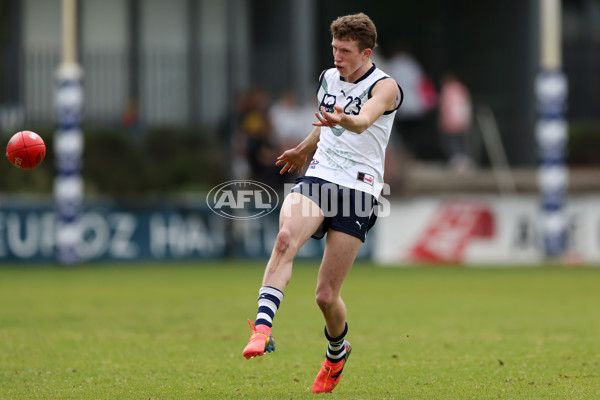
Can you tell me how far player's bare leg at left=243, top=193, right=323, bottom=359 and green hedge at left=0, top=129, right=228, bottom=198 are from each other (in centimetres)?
1633

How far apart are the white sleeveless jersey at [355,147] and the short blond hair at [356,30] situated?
27 cm

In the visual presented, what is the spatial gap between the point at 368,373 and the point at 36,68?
17934mm

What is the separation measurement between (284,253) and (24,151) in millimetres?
2386

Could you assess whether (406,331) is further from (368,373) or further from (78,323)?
(78,323)

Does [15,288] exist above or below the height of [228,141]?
below

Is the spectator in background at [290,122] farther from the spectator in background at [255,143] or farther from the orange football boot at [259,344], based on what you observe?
the orange football boot at [259,344]

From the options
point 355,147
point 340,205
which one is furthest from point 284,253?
point 355,147

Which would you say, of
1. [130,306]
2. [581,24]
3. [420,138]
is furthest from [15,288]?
[581,24]

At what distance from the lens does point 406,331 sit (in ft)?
35.1

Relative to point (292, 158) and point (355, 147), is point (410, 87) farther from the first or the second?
point (355, 147)

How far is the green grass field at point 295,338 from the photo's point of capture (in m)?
7.40

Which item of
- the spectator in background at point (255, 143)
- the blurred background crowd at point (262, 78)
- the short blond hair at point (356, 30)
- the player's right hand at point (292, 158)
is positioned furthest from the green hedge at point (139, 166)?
the short blond hair at point (356, 30)

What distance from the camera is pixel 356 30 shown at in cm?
713

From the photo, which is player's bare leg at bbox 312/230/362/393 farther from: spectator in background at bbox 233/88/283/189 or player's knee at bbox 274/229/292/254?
spectator in background at bbox 233/88/283/189
